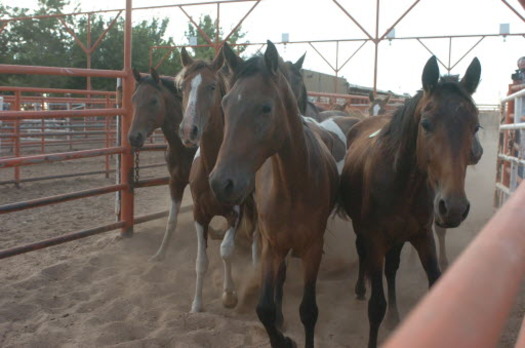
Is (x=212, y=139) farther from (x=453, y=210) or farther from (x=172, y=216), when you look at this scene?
(x=453, y=210)

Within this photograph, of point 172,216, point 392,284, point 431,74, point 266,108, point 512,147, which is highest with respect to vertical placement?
point 431,74

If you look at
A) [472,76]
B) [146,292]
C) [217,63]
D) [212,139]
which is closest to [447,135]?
[472,76]

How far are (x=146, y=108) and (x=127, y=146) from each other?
0.52 metres

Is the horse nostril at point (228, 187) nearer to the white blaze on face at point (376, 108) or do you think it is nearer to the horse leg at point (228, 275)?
the horse leg at point (228, 275)

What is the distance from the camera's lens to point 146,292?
4.04m

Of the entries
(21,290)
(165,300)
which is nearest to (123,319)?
(165,300)

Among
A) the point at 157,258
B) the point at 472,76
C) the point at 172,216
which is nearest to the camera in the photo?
the point at 472,76

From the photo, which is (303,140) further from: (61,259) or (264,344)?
(61,259)

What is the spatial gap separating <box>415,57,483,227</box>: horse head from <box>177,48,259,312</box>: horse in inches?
67.4

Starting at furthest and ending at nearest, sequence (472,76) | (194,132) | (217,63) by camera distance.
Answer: (217,63), (194,132), (472,76)

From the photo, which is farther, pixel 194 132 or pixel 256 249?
pixel 256 249

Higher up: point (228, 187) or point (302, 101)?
point (302, 101)

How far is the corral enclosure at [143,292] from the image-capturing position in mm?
3279

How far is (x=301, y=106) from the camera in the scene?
16.0 feet
